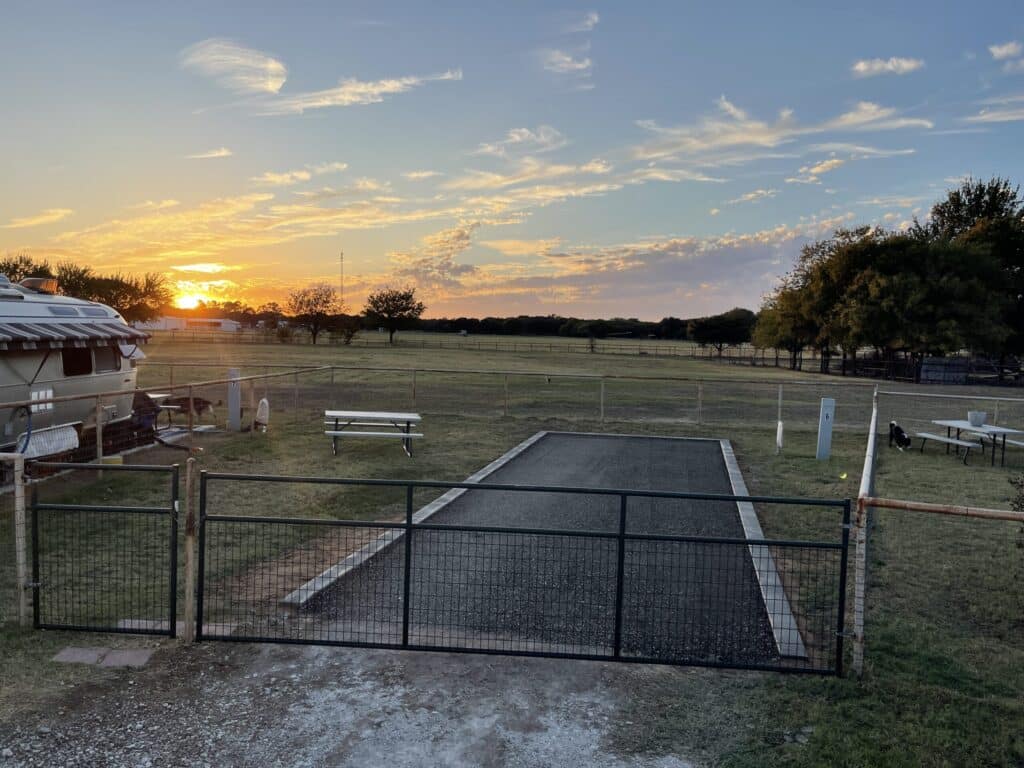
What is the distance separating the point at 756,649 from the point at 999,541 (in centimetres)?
567

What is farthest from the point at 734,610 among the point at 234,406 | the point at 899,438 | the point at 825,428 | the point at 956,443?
the point at 234,406

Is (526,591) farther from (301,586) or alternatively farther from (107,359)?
(107,359)

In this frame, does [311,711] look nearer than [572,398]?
→ Yes

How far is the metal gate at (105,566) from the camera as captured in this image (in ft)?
20.1

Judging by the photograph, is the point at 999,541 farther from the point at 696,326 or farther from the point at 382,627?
the point at 696,326

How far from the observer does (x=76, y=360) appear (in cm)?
1409

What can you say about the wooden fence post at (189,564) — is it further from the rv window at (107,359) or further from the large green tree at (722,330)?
the large green tree at (722,330)

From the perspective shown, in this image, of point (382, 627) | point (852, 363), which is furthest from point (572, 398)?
point (852, 363)

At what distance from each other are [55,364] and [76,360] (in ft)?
2.68

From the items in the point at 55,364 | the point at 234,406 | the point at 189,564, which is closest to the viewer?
the point at 189,564

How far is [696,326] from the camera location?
392ft

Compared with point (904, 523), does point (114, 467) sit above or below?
above

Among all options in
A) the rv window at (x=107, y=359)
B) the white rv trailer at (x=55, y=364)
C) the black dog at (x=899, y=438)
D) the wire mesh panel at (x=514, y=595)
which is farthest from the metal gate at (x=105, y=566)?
the black dog at (x=899, y=438)

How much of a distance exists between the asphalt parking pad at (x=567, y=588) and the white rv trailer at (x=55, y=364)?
6.51 meters
